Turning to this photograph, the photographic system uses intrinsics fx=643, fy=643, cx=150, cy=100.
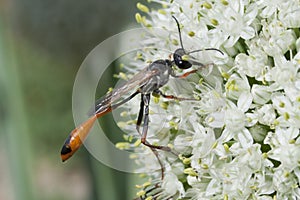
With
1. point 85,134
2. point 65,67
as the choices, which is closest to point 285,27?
point 85,134

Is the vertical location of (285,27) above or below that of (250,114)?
above

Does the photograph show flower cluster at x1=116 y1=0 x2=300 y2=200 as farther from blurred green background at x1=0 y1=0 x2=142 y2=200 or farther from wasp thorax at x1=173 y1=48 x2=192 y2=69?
blurred green background at x1=0 y1=0 x2=142 y2=200

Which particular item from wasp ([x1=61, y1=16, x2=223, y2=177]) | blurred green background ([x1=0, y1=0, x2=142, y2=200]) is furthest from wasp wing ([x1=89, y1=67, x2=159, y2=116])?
blurred green background ([x1=0, y1=0, x2=142, y2=200])

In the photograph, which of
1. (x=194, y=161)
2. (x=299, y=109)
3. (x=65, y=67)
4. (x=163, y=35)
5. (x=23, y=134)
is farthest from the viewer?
(x=65, y=67)

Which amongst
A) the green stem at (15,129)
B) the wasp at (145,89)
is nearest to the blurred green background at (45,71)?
the green stem at (15,129)

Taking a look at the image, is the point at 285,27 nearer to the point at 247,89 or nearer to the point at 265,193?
the point at 247,89

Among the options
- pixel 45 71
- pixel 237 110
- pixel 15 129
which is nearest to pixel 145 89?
pixel 237 110

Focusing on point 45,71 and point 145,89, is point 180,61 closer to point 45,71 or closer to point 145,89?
point 145,89
